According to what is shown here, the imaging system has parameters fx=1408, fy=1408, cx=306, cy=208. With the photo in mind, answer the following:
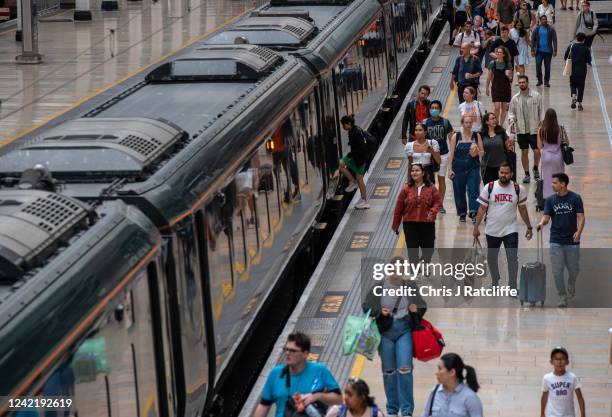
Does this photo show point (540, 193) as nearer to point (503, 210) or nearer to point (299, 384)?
point (503, 210)

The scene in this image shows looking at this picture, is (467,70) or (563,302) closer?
(563,302)

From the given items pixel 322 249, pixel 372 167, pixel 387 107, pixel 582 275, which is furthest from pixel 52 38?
pixel 582 275

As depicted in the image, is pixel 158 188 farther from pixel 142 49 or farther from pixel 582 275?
pixel 142 49

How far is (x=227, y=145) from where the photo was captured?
12547mm

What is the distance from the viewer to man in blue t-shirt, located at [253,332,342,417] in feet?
32.4

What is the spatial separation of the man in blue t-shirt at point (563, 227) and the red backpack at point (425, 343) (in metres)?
3.43

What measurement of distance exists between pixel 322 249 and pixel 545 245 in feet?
10.0

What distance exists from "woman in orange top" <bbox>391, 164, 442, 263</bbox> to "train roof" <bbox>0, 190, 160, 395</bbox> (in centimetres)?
624

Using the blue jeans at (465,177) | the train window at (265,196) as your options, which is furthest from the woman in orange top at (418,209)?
the blue jeans at (465,177)

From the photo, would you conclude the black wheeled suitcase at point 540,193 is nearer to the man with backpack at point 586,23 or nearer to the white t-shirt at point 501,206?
the white t-shirt at point 501,206

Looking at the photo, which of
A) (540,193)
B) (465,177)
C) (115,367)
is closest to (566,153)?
(540,193)

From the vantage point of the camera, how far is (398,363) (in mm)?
12047

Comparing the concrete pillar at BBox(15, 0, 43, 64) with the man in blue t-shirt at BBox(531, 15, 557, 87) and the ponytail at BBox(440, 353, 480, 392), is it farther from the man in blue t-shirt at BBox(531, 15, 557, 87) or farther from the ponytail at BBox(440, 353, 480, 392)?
the ponytail at BBox(440, 353, 480, 392)

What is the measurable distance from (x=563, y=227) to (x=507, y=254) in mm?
790
